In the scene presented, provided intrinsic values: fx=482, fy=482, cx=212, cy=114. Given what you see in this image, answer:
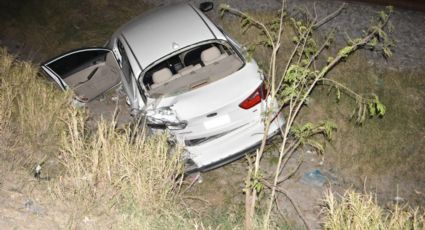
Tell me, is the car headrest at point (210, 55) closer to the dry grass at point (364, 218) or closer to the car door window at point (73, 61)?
the car door window at point (73, 61)

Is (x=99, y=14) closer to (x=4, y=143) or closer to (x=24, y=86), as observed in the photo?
(x=24, y=86)

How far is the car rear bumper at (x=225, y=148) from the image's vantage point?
678 cm

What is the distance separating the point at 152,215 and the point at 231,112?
69.4 inches

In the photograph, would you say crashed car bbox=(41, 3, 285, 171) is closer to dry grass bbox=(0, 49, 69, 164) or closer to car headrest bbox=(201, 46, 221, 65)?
car headrest bbox=(201, 46, 221, 65)

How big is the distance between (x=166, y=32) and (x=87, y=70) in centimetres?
192

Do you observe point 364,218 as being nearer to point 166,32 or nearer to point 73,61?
point 166,32

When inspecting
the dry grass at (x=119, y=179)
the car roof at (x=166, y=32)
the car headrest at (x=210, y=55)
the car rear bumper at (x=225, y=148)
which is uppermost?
the car roof at (x=166, y=32)

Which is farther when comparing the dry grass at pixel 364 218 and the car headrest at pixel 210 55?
the car headrest at pixel 210 55

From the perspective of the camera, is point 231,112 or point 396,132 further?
point 396,132

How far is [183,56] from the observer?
7500mm

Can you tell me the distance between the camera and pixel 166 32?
25.0 ft

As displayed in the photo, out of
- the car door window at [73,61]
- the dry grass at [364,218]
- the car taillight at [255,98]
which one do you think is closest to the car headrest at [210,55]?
the car taillight at [255,98]

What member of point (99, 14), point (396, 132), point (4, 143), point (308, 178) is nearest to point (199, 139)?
point (308, 178)

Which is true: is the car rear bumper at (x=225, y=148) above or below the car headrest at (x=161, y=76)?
below
